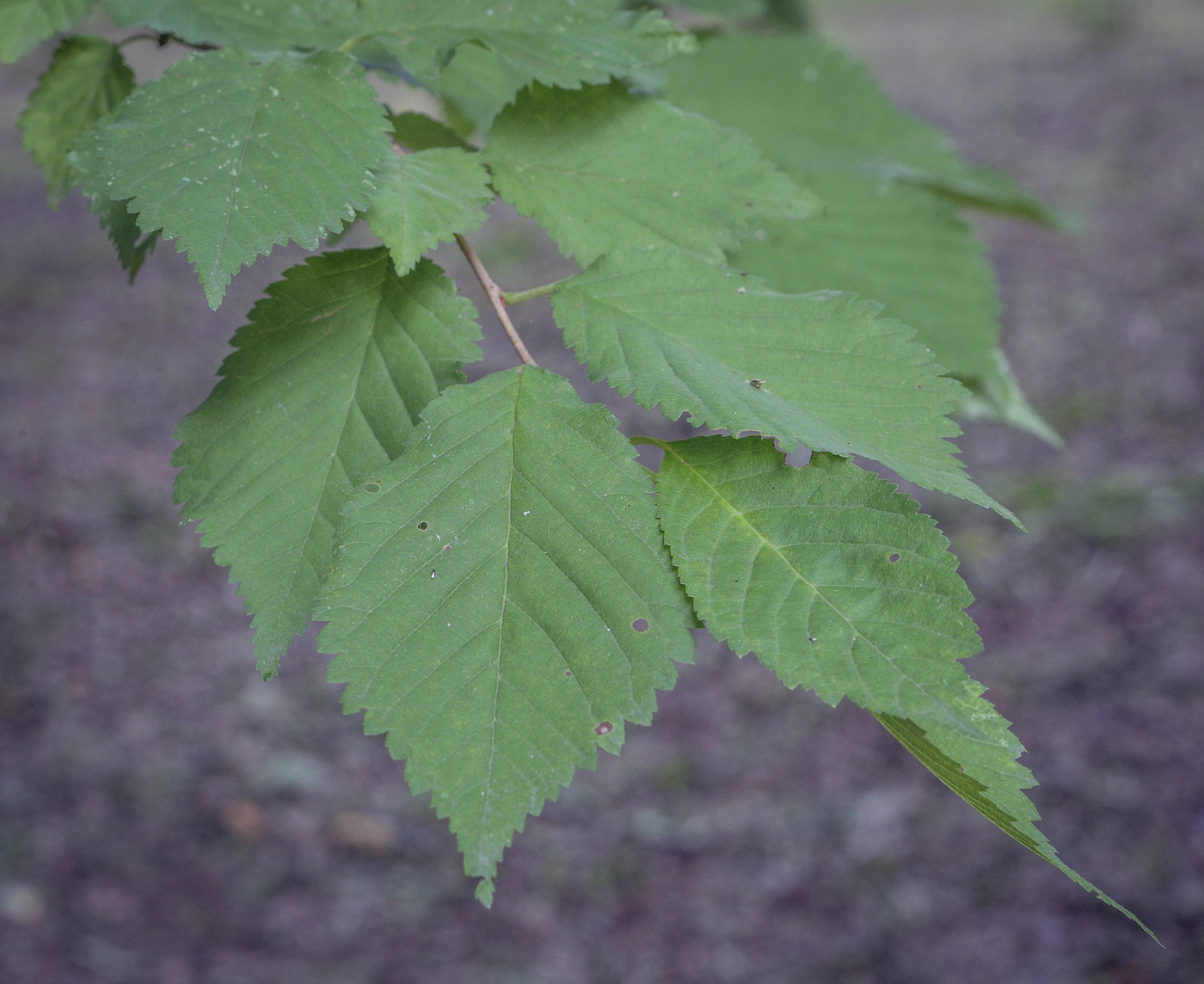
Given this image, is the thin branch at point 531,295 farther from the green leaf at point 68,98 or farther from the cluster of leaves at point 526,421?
the green leaf at point 68,98

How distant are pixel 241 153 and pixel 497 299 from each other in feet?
0.62

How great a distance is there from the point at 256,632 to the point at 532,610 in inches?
6.7

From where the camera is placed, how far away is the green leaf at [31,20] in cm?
81

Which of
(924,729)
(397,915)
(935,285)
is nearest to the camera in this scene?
(924,729)

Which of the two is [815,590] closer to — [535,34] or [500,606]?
[500,606]

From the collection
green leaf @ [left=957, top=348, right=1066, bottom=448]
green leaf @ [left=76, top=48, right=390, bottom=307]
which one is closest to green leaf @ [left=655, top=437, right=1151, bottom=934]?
green leaf @ [left=76, top=48, right=390, bottom=307]

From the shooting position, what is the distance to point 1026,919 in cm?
281

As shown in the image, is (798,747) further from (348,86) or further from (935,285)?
(348,86)

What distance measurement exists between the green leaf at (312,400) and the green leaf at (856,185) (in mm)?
385

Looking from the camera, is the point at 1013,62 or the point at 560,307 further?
the point at 1013,62

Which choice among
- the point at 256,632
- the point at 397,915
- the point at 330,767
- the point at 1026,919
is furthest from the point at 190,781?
the point at 256,632

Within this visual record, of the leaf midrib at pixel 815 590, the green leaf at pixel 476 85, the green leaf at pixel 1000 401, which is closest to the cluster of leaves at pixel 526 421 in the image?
the leaf midrib at pixel 815 590

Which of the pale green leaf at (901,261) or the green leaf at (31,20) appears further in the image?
the pale green leaf at (901,261)

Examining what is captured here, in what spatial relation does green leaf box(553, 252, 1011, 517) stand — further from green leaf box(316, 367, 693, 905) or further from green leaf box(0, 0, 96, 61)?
green leaf box(0, 0, 96, 61)
